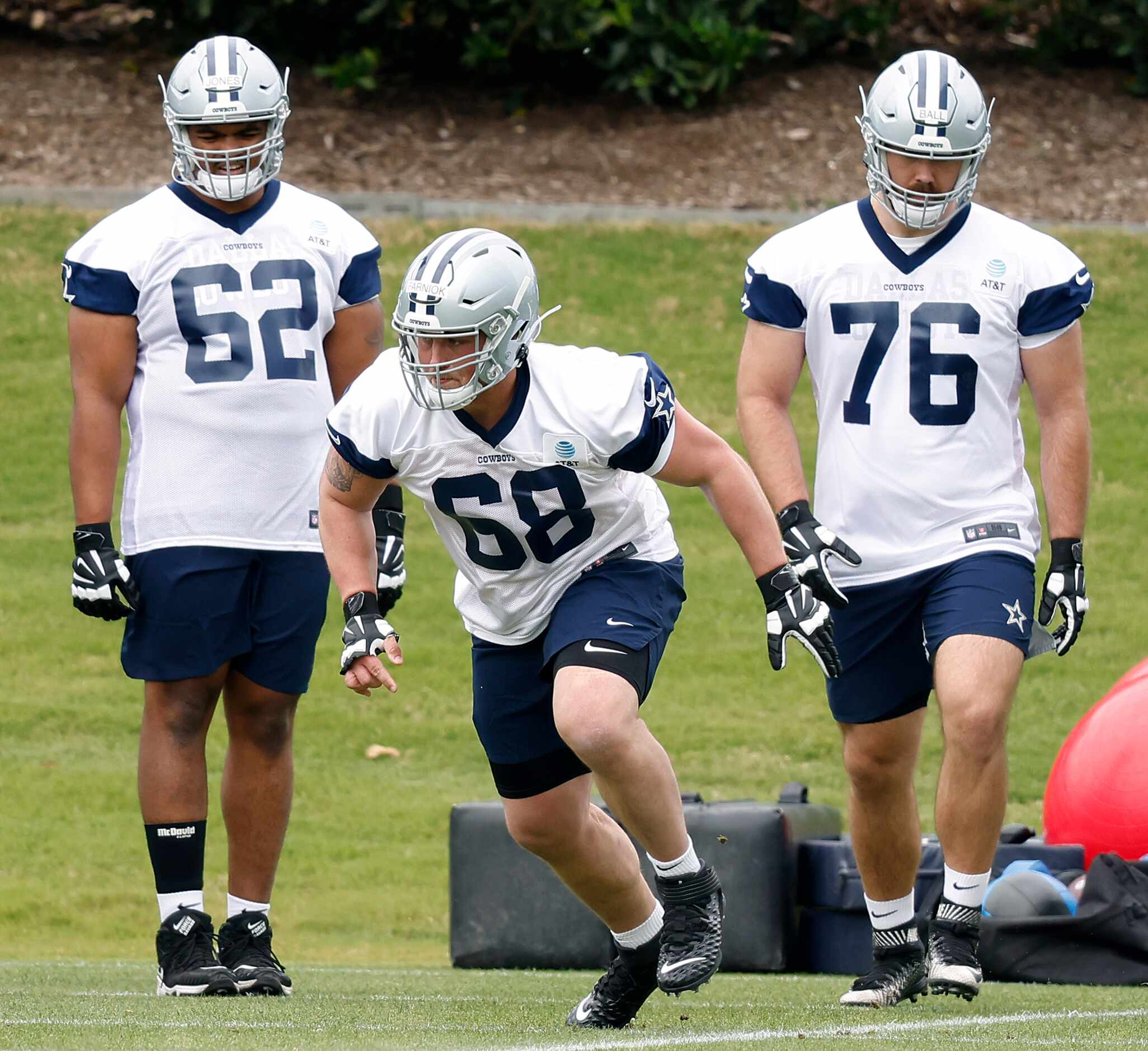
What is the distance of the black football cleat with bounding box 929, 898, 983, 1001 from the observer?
15.6ft

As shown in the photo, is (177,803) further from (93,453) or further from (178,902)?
(93,453)

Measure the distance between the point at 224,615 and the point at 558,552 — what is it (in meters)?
1.09

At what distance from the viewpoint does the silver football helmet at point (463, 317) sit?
4379 mm

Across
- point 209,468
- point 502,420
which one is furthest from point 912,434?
point 209,468

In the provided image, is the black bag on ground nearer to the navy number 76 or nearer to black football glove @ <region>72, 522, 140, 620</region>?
the navy number 76

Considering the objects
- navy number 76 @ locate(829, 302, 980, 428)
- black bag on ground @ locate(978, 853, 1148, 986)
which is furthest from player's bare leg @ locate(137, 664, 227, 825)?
black bag on ground @ locate(978, 853, 1148, 986)

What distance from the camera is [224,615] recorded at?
5.31 meters

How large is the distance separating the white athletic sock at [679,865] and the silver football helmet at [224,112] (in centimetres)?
204

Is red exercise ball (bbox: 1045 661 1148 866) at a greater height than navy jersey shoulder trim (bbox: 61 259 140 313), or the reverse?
navy jersey shoulder trim (bbox: 61 259 140 313)

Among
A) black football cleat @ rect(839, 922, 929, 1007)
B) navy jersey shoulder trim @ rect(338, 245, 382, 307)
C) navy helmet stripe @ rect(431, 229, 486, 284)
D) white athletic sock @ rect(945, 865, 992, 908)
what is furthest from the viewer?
navy jersey shoulder trim @ rect(338, 245, 382, 307)

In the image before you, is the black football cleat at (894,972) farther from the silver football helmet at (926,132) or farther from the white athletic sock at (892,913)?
the silver football helmet at (926,132)

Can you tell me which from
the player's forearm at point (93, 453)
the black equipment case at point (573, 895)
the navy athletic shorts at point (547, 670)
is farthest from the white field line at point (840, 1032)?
the player's forearm at point (93, 453)

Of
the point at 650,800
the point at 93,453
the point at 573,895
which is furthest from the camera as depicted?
the point at 573,895

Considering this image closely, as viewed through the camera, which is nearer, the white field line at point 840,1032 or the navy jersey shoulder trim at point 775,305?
the white field line at point 840,1032
